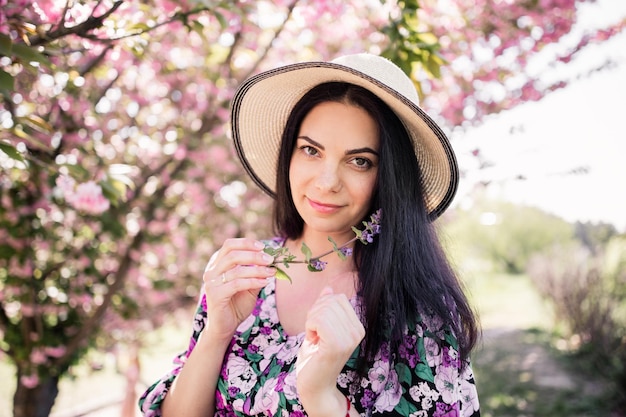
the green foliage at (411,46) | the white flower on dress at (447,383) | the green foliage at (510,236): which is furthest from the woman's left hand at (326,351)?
the green foliage at (510,236)

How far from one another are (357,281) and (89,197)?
3.74 feet

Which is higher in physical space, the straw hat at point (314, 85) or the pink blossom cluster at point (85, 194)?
the straw hat at point (314, 85)

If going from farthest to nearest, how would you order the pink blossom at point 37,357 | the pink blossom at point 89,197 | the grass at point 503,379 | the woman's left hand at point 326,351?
the grass at point 503,379 → the pink blossom at point 37,357 → the pink blossom at point 89,197 → the woman's left hand at point 326,351

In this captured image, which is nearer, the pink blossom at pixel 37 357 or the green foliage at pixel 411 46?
the green foliage at pixel 411 46

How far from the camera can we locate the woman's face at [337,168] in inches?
60.9

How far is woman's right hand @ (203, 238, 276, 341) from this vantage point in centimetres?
143

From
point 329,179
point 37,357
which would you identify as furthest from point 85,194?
point 37,357

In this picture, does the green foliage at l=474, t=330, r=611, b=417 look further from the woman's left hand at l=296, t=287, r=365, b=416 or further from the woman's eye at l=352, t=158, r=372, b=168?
the woman's left hand at l=296, t=287, r=365, b=416

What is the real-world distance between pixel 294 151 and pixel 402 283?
50cm

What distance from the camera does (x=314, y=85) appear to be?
5.65 feet

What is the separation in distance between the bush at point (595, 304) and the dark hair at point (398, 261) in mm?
4385

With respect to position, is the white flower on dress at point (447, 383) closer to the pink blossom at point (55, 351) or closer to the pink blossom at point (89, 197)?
the pink blossom at point (89, 197)

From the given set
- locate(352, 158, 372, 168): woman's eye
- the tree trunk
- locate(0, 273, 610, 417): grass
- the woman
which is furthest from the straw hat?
the tree trunk

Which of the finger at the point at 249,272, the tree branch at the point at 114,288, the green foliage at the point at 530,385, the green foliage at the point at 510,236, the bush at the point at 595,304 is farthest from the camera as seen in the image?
the green foliage at the point at 510,236
